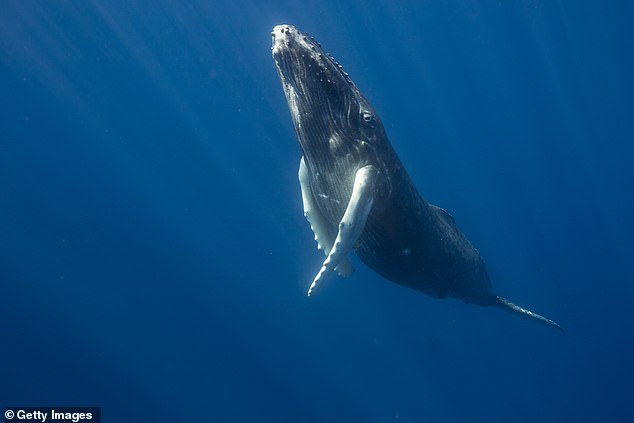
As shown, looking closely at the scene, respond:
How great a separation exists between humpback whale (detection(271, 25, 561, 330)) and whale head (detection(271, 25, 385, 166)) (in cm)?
1

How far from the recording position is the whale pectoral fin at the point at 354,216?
4762 mm

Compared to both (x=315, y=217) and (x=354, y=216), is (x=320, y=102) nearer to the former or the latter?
(x=354, y=216)

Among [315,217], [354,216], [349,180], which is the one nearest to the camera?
[354,216]

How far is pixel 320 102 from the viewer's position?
4.88m

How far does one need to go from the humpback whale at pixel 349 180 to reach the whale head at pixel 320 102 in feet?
0.03

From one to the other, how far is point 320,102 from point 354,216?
1293mm

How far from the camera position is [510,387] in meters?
20.8

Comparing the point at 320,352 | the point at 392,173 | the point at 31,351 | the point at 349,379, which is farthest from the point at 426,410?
the point at 31,351

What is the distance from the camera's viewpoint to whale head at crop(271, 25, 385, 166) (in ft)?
15.3
